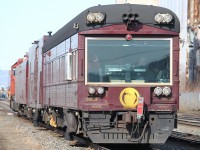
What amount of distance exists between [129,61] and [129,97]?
2.75ft

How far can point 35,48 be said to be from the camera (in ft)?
68.2

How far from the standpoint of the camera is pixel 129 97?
35.8 ft

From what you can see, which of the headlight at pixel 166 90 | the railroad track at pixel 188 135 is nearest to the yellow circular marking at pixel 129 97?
the headlight at pixel 166 90

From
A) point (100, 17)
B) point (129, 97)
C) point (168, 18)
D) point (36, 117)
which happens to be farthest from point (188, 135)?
point (100, 17)

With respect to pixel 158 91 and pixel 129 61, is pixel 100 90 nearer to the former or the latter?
pixel 129 61

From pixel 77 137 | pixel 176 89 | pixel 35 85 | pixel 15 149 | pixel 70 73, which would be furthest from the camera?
pixel 35 85

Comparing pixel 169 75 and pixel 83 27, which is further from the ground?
pixel 83 27

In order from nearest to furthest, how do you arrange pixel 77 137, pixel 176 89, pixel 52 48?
pixel 176 89
pixel 77 137
pixel 52 48

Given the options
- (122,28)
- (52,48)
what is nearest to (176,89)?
(122,28)

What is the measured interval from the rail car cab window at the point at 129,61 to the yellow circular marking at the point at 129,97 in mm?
249

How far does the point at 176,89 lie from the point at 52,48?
18.9 feet

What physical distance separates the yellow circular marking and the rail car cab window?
249mm

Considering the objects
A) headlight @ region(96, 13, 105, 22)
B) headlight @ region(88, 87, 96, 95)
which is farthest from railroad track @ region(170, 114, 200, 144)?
headlight @ region(96, 13, 105, 22)

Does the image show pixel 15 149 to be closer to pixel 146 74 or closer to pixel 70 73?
pixel 70 73
